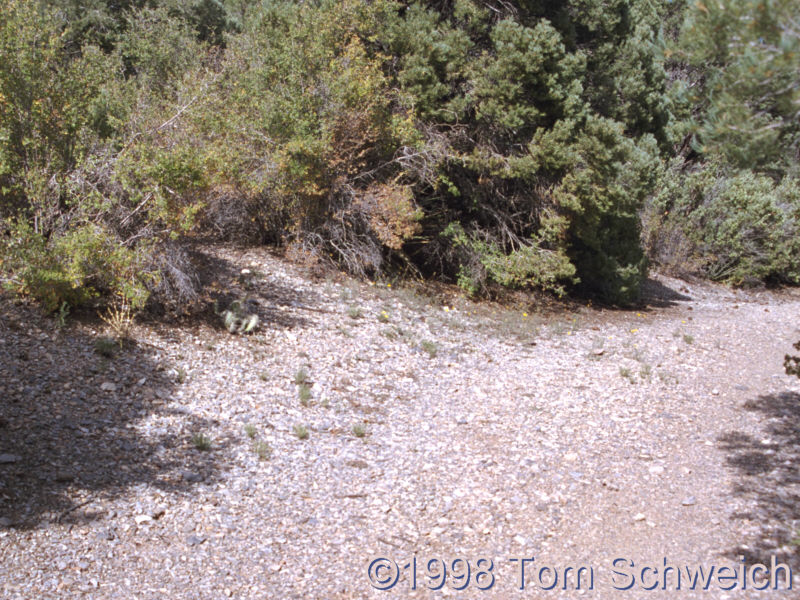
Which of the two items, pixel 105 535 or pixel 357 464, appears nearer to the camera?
pixel 105 535

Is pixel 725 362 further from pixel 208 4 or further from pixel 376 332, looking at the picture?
pixel 208 4

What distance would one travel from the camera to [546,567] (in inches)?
176

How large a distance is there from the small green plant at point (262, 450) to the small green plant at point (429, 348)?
327 centimetres

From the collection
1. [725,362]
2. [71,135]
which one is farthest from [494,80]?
[71,135]

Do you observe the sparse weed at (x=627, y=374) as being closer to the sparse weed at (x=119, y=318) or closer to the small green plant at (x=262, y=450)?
the small green plant at (x=262, y=450)

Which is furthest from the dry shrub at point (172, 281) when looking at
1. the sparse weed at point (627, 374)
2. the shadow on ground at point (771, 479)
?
the shadow on ground at point (771, 479)

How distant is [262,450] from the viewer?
576cm

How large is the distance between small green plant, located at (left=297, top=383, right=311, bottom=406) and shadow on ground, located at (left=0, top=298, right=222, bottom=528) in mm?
1087

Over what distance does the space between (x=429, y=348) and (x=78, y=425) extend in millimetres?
4470

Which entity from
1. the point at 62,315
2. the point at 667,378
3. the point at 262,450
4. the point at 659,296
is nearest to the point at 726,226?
the point at 659,296

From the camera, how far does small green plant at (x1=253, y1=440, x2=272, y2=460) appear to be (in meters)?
5.74

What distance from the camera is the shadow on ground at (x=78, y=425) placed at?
4.63 meters

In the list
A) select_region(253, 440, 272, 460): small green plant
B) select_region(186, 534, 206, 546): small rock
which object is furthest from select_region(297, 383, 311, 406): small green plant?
select_region(186, 534, 206, 546): small rock

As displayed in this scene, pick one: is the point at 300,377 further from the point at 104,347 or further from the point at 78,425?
the point at 78,425
